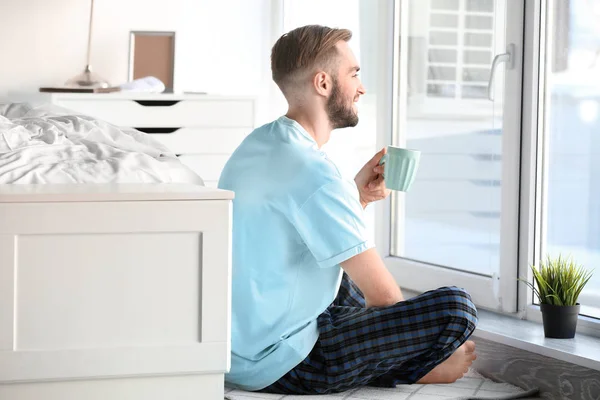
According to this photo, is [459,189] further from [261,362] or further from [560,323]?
[261,362]

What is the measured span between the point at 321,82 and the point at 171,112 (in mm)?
1716

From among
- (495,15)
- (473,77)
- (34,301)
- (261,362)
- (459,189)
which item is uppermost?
(495,15)

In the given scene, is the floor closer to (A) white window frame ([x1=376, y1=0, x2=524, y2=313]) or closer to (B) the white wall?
(A) white window frame ([x1=376, y1=0, x2=524, y2=313])

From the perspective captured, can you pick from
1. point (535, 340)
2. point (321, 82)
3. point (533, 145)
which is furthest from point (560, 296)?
point (321, 82)

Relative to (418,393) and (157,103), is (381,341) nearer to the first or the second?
(418,393)

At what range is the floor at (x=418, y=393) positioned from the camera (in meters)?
1.74

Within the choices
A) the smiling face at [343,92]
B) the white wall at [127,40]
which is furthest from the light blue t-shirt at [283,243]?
the white wall at [127,40]

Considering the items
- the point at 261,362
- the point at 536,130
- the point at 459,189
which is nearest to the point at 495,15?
the point at 536,130

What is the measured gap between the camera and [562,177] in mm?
2139

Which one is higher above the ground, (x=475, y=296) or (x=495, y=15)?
(x=495, y=15)

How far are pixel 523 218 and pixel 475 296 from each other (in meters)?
0.30

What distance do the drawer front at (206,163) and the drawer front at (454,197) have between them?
904 mm

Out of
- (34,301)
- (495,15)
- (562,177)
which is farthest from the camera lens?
(495,15)

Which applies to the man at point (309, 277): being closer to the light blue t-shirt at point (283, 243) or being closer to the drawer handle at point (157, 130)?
the light blue t-shirt at point (283, 243)
